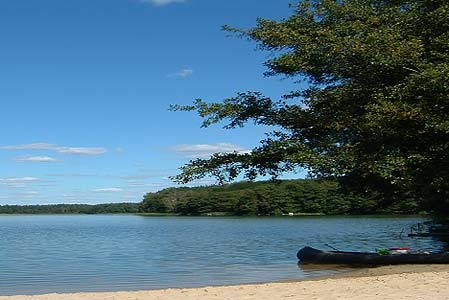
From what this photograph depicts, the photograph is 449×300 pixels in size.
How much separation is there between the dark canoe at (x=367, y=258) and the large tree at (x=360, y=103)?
1.85 metres

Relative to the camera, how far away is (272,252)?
33188 mm

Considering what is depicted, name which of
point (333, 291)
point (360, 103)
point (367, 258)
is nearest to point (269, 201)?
point (367, 258)

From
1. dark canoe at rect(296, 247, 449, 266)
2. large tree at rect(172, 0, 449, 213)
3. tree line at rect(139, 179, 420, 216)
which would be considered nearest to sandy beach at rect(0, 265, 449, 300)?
large tree at rect(172, 0, 449, 213)

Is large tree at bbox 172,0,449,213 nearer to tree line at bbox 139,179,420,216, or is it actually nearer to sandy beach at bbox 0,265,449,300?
sandy beach at bbox 0,265,449,300

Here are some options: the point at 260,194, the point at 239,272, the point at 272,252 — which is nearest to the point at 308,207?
the point at 260,194

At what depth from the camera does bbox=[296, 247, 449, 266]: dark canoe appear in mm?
19828

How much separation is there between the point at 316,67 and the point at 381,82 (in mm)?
1960

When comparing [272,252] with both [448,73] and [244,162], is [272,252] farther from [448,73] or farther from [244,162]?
[448,73]

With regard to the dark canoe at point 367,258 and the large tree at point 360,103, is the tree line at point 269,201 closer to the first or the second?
the dark canoe at point 367,258

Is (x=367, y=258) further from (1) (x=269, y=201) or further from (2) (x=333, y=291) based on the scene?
(1) (x=269, y=201)

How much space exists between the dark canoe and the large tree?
73.0 inches

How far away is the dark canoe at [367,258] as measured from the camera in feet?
65.1

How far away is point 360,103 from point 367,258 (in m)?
7.44

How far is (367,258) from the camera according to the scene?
72.5 feet
